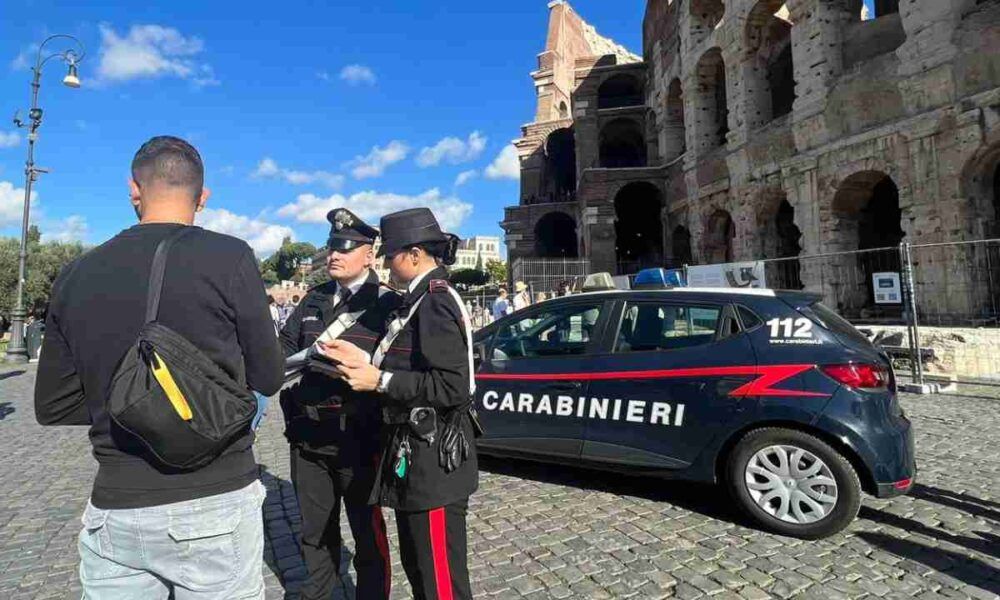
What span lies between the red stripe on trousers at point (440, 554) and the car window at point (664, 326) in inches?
102

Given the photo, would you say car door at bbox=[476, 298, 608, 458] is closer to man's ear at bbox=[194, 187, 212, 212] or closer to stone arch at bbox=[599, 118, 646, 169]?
man's ear at bbox=[194, 187, 212, 212]

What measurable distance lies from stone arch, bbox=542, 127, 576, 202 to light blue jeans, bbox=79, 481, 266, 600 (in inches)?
1176

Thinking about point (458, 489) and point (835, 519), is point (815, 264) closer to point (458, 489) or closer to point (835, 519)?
point (835, 519)

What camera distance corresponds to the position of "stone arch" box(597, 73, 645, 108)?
1175 inches

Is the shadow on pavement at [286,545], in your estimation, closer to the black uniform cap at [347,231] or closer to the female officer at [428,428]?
the female officer at [428,428]

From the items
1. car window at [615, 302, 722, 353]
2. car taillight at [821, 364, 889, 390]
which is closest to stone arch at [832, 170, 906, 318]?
car taillight at [821, 364, 889, 390]

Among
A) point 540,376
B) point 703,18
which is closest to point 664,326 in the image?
point 540,376

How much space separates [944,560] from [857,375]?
3.78ft

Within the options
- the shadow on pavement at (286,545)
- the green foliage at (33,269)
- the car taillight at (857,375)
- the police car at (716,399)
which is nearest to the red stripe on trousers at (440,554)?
the shadow on pavement at (286,545)

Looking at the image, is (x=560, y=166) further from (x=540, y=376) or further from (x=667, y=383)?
(x=667, y=383)

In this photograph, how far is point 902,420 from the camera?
3715 mm

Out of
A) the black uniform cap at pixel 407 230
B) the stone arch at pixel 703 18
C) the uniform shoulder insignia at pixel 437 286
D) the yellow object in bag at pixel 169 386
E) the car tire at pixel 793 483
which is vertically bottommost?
the car tire at pixel 793 483

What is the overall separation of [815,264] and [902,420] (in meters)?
12.1

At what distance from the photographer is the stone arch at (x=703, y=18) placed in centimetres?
1971
